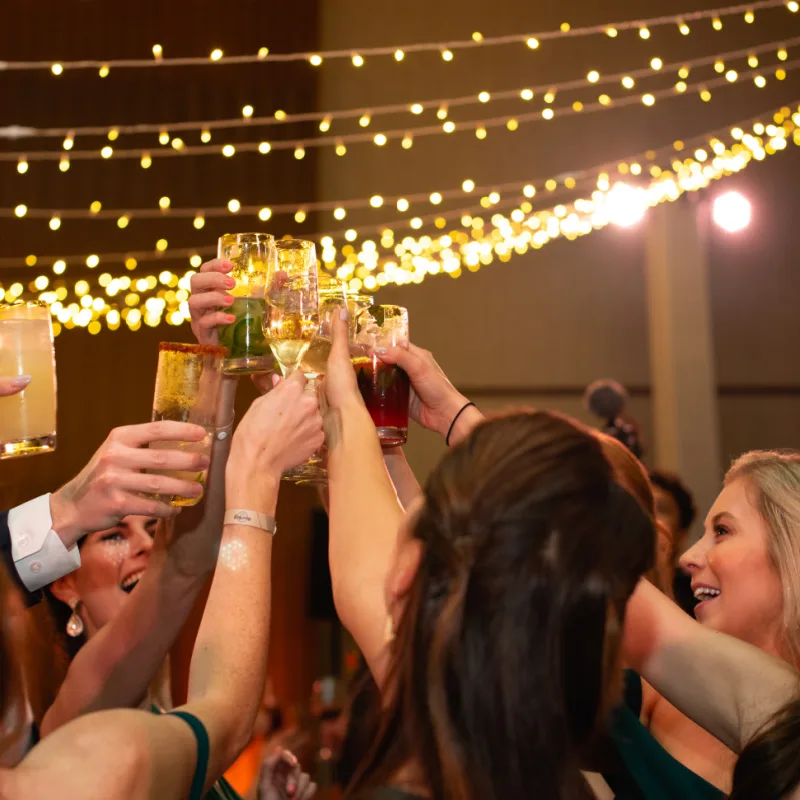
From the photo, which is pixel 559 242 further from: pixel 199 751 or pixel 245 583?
pixel 199 751

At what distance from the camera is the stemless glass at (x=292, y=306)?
1349 mm

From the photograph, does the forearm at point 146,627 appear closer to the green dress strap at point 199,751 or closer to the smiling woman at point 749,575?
the green dress strap at point 199,751

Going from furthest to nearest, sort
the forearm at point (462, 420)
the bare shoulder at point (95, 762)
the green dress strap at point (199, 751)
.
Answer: the forearm at point (462, 420)
the green dress strap at point (199, 751)
the bare shoulder at point (95, 762)

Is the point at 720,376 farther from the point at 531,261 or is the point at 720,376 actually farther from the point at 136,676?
the point at 136,676

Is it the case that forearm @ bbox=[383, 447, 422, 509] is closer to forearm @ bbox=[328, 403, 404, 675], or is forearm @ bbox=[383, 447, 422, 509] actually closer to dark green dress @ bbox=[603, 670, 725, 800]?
forearm @ bbox=[328, 403, 404, 675]

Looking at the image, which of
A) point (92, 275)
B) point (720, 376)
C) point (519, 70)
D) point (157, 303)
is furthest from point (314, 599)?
point (519, 70)

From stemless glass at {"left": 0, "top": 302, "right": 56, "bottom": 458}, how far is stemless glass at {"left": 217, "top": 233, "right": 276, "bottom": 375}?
249mm

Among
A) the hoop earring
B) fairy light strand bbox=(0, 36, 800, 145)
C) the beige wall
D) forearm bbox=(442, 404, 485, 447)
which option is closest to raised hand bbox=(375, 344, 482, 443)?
forearm bbox=(442, 404, 485, 447)

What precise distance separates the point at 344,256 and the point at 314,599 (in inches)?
82.8

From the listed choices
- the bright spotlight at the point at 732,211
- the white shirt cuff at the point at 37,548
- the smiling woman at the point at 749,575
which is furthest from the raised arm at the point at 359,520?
the bright spotlight at the point at 732,211

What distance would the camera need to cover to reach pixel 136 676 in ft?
5.18

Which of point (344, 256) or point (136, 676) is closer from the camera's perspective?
point (136, 676)

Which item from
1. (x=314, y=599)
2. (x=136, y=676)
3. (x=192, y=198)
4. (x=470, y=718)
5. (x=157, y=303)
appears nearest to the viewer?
(x=470, y=718)

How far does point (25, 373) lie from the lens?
132 centimetres
